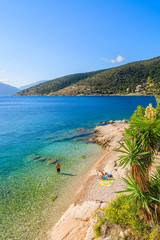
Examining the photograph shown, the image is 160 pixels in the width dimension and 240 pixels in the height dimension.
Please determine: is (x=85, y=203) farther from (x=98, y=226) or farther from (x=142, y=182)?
(x=142, y=182)

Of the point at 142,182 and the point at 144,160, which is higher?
the point at 144,160

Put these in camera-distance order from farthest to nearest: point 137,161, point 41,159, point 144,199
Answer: point 41,159, point 144,199, point 137,161

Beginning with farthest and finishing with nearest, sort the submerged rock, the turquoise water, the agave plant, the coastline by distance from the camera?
the submerged rock
the turquoise water
the coastline
the agave plant

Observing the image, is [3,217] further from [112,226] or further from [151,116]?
[151,116]

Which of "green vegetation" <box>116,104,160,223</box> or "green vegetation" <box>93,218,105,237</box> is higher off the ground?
"green vegetation" <box>116,104,160,223</box>

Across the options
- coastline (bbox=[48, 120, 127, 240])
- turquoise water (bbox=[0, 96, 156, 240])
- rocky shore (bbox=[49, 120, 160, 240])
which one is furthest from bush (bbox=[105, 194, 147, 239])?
turquoise water (bbox=[0, 96, 156, 240])

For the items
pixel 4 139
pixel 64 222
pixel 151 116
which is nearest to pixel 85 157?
pixel 64 222

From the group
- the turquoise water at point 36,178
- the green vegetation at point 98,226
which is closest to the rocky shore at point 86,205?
the green vegetation at point 98,226

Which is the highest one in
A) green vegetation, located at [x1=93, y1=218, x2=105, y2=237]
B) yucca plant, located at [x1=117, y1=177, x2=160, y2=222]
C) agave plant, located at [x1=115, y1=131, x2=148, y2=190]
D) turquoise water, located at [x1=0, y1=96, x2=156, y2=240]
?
agave plant, located at [x1=115, y1=131, x2=148, y2=190]

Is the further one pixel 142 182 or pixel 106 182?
pixel 106 182

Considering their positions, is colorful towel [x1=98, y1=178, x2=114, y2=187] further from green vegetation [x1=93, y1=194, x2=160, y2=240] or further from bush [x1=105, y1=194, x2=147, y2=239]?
bush [x1=105, y1=194, x2=147, y2=239]

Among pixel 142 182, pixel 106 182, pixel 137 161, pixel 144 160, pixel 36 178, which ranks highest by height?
pixel 137 161

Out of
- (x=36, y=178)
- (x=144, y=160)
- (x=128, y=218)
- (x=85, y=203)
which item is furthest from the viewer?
(x=36, y=178)

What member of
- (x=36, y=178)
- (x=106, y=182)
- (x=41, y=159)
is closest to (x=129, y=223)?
(x=106, y=182)
